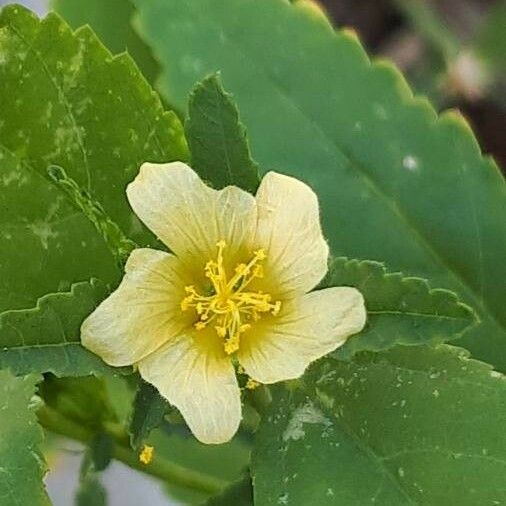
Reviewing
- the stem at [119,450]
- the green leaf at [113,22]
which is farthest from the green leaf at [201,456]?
the green leaf at [113,22]

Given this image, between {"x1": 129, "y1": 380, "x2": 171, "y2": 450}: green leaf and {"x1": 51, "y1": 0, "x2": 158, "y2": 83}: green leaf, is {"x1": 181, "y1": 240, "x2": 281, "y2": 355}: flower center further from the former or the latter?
{"x1": 51, "y1": 0, "x2": 158, "y2": 83}: green leaf

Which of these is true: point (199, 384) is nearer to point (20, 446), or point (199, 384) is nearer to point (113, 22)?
point (20, 446)

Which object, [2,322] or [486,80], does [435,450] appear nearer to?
[2,322]

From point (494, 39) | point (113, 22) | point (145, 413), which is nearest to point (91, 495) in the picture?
point (145, 413)

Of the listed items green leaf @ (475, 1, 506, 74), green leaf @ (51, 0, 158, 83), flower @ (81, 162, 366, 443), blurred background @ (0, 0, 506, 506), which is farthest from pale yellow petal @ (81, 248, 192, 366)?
green leaf @ (475, 1, 506, 74)

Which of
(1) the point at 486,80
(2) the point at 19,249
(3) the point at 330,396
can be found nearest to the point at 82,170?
(2) the point at 19,249
